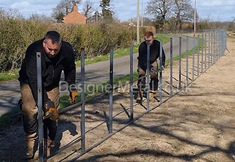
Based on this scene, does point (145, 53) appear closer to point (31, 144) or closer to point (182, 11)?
point (31, 144)

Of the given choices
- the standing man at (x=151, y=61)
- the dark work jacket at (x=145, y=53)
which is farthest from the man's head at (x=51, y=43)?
the dark work jacket at (x=145, y=53)

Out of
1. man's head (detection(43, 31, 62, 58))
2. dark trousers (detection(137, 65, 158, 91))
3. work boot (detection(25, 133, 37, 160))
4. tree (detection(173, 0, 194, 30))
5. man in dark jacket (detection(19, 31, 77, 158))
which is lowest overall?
work boot (detection(25, 133, 37, 160))

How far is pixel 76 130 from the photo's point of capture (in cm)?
777

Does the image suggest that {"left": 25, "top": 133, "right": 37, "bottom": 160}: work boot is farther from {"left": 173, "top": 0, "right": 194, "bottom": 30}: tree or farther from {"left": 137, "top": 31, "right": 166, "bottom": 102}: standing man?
{"left": 173, "top": 0, "right": 194, "bottom": 30}: tree

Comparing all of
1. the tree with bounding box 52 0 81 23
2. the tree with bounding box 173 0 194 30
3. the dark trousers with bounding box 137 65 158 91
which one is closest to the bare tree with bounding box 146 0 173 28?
the tree with bounding box 173 0 194 30

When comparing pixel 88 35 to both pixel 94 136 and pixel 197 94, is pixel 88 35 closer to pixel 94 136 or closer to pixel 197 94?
pixel 197 94

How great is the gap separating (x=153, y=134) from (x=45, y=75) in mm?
2757

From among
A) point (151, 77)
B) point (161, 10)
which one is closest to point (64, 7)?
point (161, 10)

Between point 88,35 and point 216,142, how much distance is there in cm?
1985

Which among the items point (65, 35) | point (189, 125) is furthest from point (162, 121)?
point (65, 35)

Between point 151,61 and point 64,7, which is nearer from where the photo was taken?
point 151,61

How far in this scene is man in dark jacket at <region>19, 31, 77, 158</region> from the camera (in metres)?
5.14

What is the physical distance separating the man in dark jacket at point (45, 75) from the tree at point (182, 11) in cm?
9109

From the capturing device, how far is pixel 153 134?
24.7 feet
